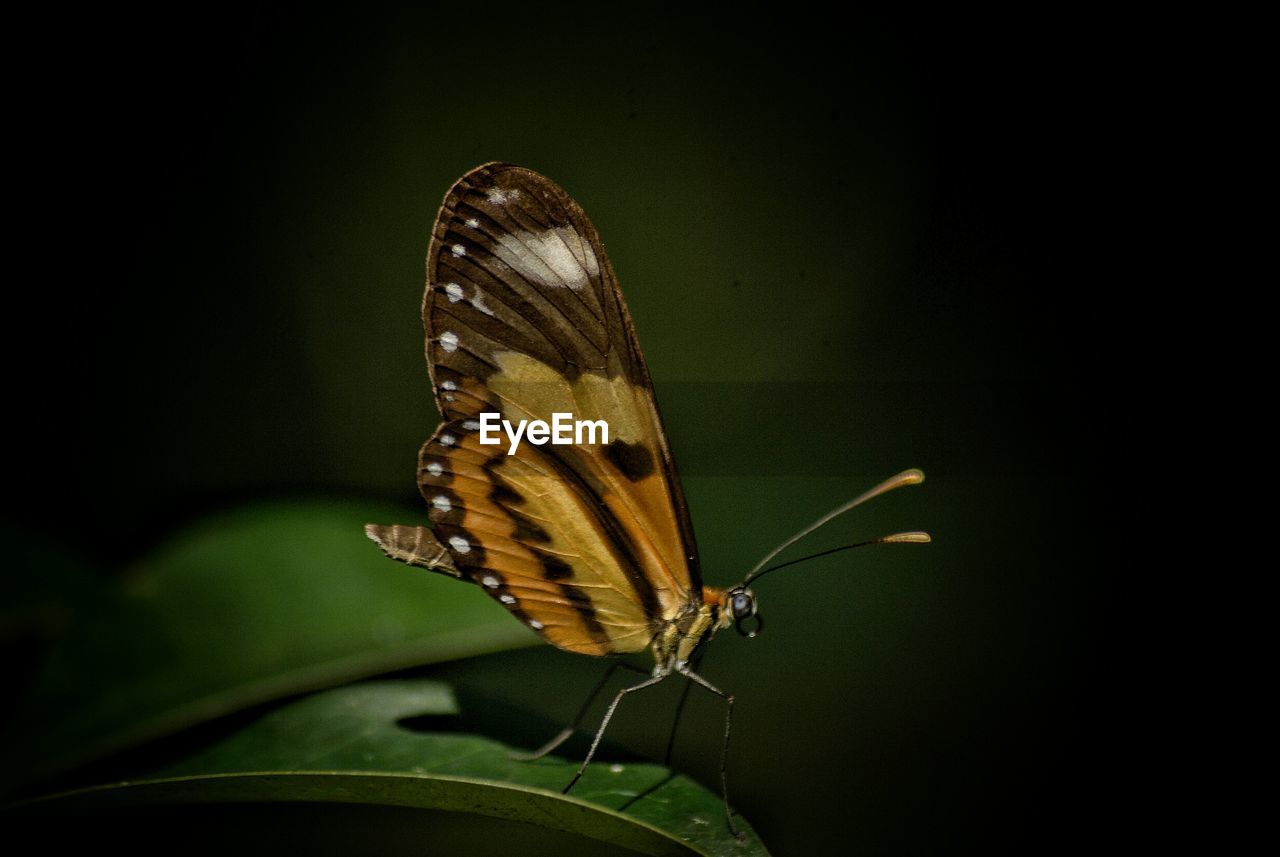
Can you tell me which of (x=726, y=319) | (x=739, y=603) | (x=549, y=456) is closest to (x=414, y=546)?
(x=549, y=456)

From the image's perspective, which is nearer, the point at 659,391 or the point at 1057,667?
the point at 1057,667

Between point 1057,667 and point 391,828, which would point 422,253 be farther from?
point 1057,667

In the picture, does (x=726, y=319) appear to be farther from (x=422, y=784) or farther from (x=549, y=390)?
(x=422, y=784)

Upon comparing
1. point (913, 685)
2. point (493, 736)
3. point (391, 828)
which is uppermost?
point (493, 736)

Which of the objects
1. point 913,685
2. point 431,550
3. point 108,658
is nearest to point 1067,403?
point 913,685

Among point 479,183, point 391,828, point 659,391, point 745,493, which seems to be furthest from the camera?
point 659,391

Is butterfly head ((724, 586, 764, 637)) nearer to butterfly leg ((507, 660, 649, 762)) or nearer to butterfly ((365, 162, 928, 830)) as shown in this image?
butterfly ((365, 162, 928, 830))

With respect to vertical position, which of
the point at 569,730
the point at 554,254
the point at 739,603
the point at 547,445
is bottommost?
the point at 569,730
